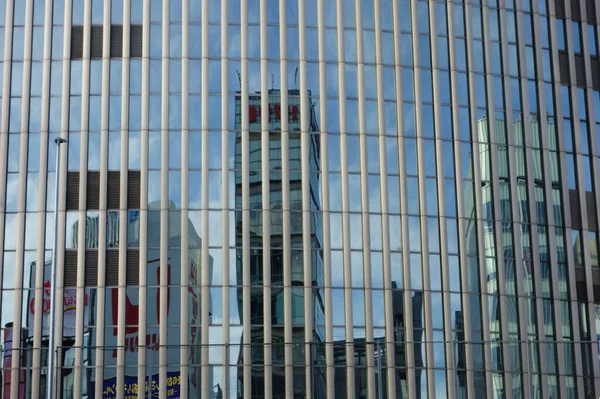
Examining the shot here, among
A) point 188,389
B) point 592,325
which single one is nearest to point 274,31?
point 188,389

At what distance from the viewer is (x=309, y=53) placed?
130 ft

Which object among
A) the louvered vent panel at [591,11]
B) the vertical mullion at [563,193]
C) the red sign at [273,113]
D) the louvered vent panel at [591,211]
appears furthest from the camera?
the louvered vent panel at [591,11]

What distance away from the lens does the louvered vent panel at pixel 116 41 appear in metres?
39.1

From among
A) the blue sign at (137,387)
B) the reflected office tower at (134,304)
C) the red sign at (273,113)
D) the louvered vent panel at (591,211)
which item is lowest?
the blue sign at (137,387)

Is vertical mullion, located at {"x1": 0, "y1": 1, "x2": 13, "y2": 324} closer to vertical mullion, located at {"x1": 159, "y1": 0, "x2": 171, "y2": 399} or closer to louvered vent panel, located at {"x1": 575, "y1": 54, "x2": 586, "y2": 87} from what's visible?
vertical mullion, located at {"x1": 159, "y1": 0, "x2": 171, "y2": 399}

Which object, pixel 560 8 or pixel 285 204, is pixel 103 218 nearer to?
pixel 285 204

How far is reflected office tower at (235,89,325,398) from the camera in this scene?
36469 millimetres

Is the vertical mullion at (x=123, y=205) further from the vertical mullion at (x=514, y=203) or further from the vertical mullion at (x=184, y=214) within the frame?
the vertical mullion at (x=514, y=203)

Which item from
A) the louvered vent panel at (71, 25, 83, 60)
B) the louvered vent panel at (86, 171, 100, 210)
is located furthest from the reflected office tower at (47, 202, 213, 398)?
the louvered vent panel at (71, 25, 83, 60)

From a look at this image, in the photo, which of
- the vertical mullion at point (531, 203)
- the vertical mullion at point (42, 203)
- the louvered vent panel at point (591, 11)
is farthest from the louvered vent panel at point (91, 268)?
the louvered vent panel at point (591, 11)

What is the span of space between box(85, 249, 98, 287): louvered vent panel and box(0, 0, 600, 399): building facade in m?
0.06

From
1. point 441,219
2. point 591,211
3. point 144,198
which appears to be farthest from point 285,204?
point 591,211

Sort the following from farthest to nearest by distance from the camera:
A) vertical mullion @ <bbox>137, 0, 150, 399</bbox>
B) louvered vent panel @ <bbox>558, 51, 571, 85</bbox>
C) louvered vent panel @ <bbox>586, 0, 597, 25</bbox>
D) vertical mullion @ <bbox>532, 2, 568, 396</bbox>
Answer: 1. louvered vent panel @ <bbox>586, 0, 597, 25</bbox>
2. louvered vent panel @ <bbox>558, 51, 571, 85</bbox>
3. vertical mullion @ <bbox>532, 2, 568, 396</bbox>
4. vertical mullion @ <bbox>137, 0, 150, 399</bbox>

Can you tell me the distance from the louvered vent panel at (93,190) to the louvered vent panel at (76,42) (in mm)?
4760
